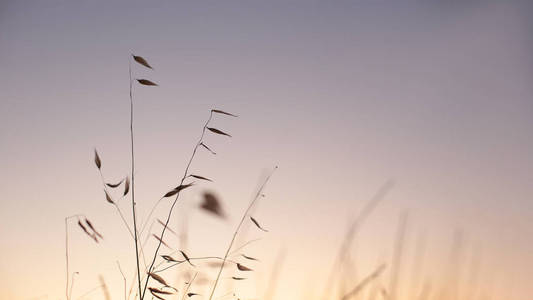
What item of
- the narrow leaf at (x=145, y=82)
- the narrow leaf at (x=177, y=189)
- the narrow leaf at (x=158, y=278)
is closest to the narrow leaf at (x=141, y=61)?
the narrow leaf at (x=145, y=82)

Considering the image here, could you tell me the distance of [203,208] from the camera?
1.02 meters

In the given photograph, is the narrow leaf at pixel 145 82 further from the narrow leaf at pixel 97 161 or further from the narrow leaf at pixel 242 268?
the narrow leaf at pixel 242 268

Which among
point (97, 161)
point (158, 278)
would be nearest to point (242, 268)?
point (158, 278)

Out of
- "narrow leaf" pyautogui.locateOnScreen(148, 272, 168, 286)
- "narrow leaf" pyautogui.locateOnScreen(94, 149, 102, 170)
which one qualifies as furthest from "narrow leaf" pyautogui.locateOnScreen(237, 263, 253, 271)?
"narrow leaf" pyautogui.locateOnScreen(94, 149, 102, 170)

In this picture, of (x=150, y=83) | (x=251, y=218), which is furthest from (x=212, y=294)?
(x=150, y=83)

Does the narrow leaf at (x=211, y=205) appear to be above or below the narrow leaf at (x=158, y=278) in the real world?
above

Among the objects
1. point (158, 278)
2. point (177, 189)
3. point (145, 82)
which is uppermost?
point (145, 82)

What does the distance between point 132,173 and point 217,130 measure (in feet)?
0.69

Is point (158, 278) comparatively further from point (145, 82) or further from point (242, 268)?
point (145, 82)

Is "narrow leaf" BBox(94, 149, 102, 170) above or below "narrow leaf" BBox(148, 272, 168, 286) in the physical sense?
above

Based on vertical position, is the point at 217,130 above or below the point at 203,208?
above

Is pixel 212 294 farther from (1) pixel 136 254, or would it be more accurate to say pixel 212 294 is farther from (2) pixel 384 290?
(2) pixel 384 290

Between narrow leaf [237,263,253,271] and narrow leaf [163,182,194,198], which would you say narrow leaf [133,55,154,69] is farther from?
narrow leaf [237,263,253,271]

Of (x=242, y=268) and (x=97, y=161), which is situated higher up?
(x=97, y=161)
